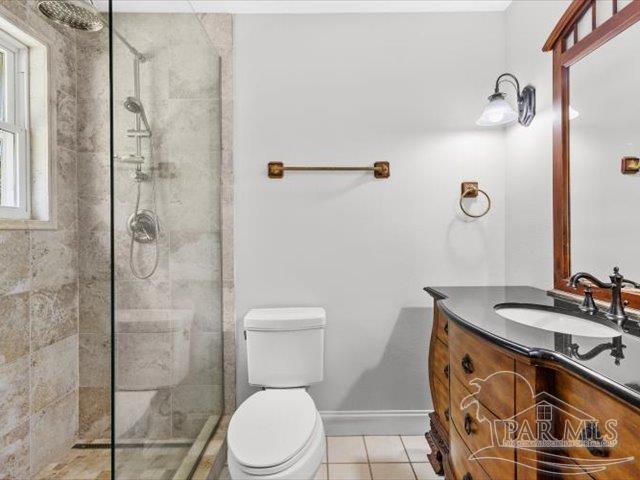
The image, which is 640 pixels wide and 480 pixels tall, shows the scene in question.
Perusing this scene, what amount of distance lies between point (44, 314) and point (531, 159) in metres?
2.55

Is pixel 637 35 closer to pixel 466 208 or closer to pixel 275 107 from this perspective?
pixel 466 208

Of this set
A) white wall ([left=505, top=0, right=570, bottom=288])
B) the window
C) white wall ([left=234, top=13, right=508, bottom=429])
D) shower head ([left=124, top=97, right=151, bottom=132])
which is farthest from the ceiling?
shower head ([left=124, top=97, right=151, bottom=132])

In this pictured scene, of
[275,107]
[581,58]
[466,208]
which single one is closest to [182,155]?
[275,107]

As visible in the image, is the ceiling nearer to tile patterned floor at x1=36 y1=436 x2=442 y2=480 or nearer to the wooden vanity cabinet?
the wooden vanity cabinet

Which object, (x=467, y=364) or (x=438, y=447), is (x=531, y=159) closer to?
(x=467, y=364)

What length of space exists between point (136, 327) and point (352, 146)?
4.68 feet

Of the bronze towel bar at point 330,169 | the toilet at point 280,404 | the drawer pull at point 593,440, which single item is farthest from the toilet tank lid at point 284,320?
the drawer pull at point 593,440

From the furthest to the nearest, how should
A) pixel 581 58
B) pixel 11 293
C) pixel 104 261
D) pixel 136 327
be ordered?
pixel 104 261 → pixel 11 293 → pixel 581 58 → pixel 136 327

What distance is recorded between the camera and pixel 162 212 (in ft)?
4.57

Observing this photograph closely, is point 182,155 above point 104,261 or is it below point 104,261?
above

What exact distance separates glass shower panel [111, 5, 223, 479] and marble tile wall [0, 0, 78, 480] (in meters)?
0.75

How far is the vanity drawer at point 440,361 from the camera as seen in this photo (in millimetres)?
1573

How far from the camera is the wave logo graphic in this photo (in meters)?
0.73

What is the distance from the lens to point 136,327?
1.29m
